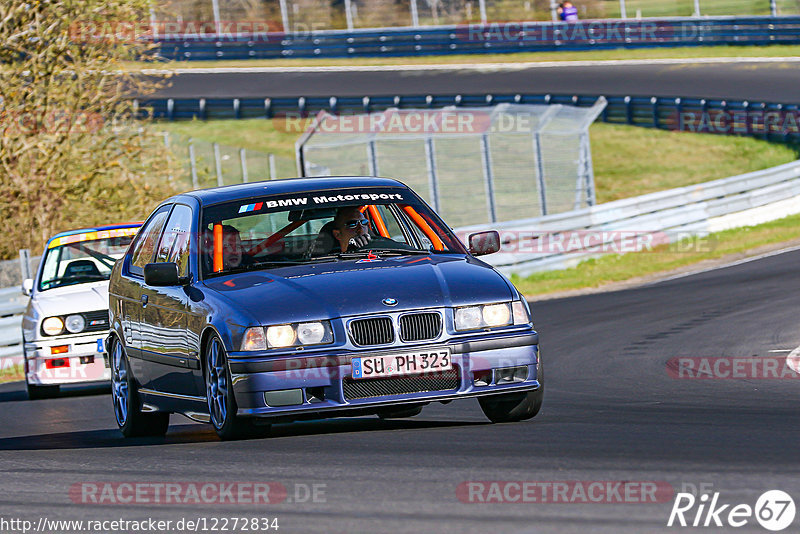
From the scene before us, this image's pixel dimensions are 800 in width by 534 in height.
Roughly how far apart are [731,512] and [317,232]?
4211mm

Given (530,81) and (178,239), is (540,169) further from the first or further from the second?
(530,81)

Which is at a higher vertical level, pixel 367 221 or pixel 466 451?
pixel 367 221

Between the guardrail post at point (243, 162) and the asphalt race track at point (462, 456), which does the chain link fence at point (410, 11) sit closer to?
the guardrail post at point (243, 162)

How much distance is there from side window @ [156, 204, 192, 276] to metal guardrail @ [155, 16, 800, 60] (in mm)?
33376

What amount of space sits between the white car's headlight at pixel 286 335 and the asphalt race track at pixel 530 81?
29413 mm

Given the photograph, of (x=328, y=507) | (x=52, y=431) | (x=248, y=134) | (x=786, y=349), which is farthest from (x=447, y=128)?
(x=328, y=507)

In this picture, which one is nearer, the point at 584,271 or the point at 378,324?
the point at 378,324

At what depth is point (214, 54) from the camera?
50938 millimetres

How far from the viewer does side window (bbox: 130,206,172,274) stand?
31.2ft

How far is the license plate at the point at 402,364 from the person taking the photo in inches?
294

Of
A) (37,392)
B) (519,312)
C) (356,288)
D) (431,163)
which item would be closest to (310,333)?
(356,288)

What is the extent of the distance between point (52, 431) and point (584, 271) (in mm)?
12585

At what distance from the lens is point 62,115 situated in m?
22.9

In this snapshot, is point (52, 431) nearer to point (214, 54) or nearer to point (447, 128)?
point (447, 128)
